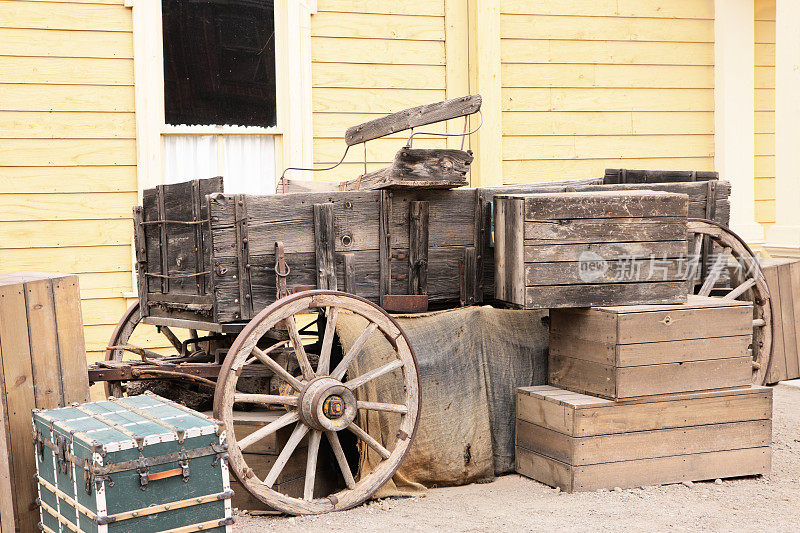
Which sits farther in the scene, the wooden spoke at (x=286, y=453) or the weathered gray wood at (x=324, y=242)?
the weathered gray wood at (x=324, y=242)

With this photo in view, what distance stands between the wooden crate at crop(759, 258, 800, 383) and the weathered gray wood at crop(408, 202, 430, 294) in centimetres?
348

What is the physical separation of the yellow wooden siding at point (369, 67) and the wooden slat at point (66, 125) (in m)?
1.46

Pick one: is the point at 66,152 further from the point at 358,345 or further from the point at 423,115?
the point at 358,345

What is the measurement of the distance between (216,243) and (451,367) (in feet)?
4.67

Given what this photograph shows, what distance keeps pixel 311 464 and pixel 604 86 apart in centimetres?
494

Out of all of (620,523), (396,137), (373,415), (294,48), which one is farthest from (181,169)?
(620,523)

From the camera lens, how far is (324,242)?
14.8 ft

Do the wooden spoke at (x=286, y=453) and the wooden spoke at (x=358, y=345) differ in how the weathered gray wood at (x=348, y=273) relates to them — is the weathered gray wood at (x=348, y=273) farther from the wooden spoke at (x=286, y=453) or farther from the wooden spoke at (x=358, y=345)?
the wooden spoke at (x=286, y=453)

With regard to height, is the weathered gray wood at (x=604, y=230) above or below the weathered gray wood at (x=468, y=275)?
above

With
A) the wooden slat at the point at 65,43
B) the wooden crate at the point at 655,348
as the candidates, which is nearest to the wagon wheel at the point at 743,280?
the wooden crate at the point at 655,348

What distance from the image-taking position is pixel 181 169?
6.81 metres

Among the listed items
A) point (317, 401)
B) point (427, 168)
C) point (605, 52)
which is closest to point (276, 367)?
point (317, 401)

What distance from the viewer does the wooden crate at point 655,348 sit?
448 cm

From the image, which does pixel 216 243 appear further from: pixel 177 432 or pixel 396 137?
pixel 396 137
